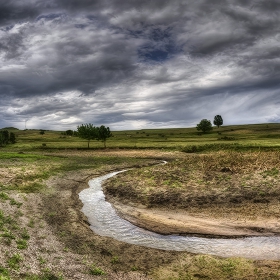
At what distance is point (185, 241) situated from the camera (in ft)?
61.7

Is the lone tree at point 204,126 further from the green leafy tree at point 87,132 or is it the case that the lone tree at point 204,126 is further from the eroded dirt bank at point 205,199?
the eroded dirt bank at point 205,199

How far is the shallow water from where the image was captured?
663 inches

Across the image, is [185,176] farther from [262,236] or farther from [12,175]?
[12,175]

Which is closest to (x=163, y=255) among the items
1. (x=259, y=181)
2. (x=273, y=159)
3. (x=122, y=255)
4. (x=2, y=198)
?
(x=122, y=255)

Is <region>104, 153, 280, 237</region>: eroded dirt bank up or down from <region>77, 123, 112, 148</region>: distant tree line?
down

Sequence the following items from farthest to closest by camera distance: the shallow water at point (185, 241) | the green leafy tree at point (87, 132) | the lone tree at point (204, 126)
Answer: the lone tree at point (204, 126), the green leafy tree at point (87, 132), the shallow water at point (185, 241)

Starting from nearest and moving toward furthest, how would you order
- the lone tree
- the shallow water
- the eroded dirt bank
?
1. the shallow water
2. the eroded dirt bank
3. the lone tree

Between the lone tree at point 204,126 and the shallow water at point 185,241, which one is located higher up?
the lone tree at point 204,126

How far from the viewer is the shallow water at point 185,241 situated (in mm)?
16828

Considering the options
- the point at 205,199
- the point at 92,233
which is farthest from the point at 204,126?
the point at 92,233

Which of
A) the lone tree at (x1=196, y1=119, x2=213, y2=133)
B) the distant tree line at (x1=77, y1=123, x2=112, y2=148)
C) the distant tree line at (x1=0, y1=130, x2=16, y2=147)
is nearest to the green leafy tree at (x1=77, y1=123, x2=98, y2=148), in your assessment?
the distant tree line at (x1=77, y1=123, x2=112, y2=148)

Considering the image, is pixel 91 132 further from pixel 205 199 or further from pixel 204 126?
pixel 204 126

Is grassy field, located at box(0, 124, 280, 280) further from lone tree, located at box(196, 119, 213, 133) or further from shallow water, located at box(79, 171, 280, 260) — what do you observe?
lone tree, located at box(196, 119, 213, 133)

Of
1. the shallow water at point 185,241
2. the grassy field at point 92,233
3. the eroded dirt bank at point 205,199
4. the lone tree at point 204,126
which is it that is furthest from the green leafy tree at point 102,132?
the lone tree at point 204,126
